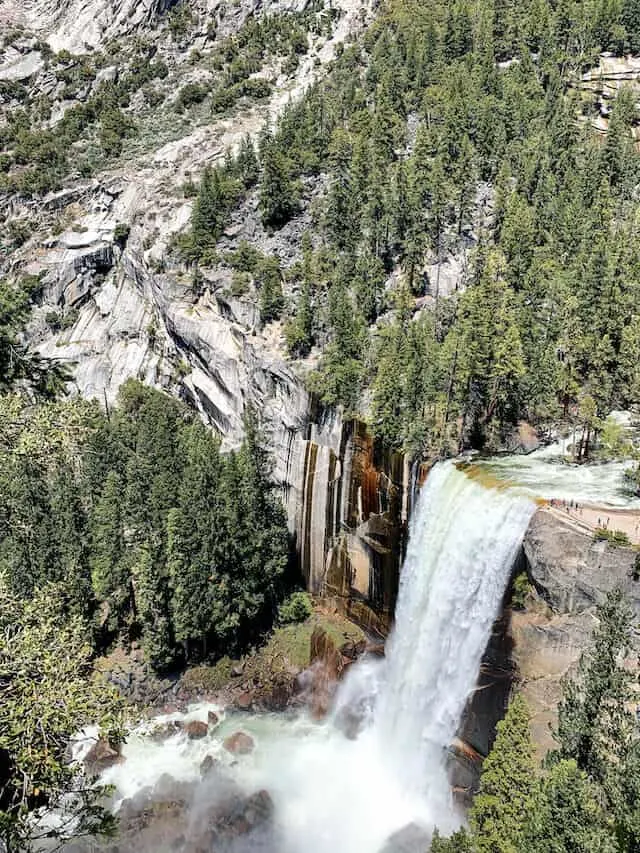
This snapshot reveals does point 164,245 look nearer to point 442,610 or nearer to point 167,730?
point 167,730

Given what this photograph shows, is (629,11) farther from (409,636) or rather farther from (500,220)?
(409,636)

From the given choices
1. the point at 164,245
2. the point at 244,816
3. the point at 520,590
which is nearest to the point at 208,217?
the point at 164,245

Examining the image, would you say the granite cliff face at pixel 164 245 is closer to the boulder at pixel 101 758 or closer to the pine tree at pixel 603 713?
the boulder at pixel 101 758

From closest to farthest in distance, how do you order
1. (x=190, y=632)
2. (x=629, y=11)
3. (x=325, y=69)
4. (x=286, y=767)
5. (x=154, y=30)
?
(x=286, y=767) → (x=190, y=632) → (x=629, y=11) → (x=325, y=69) → (x=154, y=30)

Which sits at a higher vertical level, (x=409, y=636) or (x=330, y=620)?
(x=409, y=636)

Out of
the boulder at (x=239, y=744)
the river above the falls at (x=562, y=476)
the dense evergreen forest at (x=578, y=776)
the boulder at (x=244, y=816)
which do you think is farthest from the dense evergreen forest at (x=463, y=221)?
the boulder at (x=244, y=816)

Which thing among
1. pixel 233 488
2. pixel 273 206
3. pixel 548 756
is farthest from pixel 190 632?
pixel 273 206
